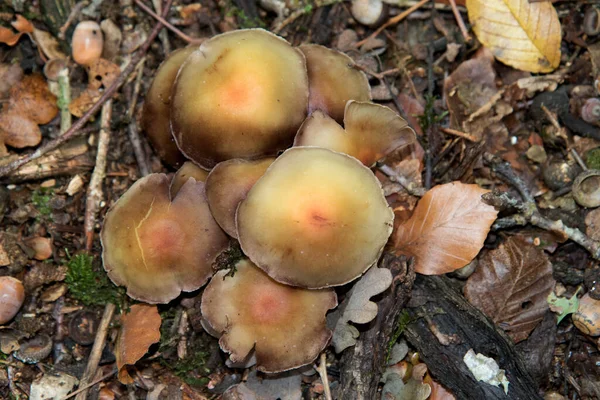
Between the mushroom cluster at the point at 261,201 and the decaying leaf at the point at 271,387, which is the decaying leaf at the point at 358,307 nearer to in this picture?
the mushroom cluster at the point at 261,201

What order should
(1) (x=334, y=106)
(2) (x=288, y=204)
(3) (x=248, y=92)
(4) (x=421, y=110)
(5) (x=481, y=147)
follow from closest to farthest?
(2) (x=288, y=204) → (3) (x=248, y=92) → (1) (x=334, y=106) → (5) (x=481, y=147) → (4) (x=421, y=110)

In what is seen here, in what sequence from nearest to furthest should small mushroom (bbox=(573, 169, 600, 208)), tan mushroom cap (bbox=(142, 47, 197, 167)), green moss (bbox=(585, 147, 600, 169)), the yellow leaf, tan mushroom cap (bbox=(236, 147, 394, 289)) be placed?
tan mushroom cap (bbox=(236, 147, 394, 289)), tan mushroom cap (bbox=(142, 47, 197, 167)), small mushroom (bbox=(573, 169, 600, 208)), green moss (bbox=(585, 147, 600, 169)), the yellow leaf

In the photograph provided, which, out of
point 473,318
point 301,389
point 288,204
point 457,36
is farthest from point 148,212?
point 457,36

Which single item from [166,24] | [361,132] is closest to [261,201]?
[361,132]

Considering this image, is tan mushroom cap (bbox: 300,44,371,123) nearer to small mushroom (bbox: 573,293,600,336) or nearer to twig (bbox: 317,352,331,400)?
twig (bbox: 317,352,331,400)

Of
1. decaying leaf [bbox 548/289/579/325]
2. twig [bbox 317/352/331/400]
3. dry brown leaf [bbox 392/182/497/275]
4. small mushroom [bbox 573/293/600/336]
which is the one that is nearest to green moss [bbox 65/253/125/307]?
twig [bbox 317/352/331/400]

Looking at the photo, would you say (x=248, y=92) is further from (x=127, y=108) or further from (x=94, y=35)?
(x=94, y=35)

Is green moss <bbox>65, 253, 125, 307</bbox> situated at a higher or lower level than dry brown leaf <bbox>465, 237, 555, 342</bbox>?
higher
